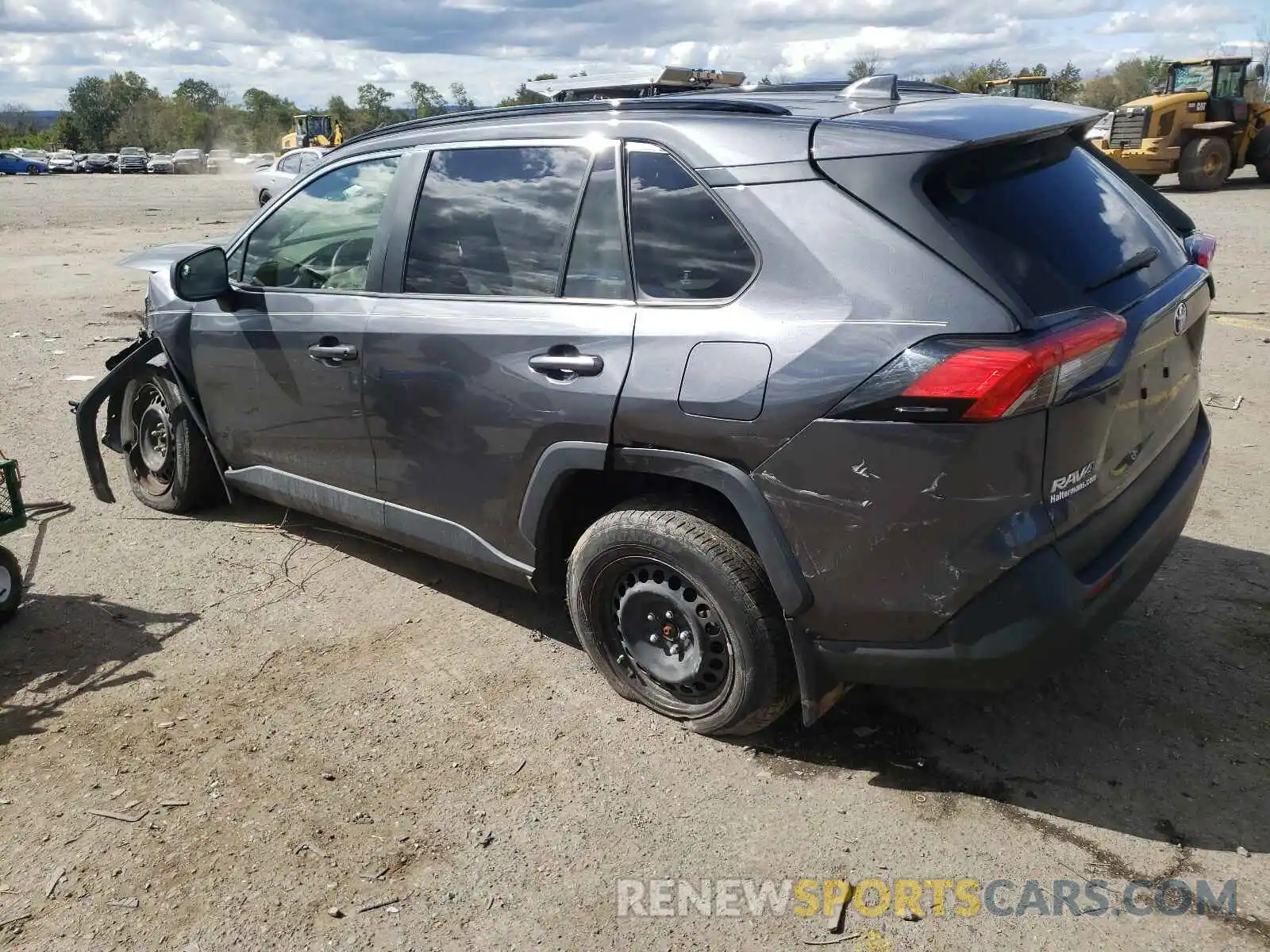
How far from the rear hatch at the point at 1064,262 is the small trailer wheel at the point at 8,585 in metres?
3.56

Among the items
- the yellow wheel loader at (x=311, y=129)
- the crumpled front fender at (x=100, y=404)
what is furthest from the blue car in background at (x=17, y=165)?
the crumpled front fender at (x=100, y=404)

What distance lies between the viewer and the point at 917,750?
315 centimetres

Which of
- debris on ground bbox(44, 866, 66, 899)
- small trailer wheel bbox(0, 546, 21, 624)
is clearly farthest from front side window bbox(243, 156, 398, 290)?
debris on ground bbox(44, 866, 66, 899)

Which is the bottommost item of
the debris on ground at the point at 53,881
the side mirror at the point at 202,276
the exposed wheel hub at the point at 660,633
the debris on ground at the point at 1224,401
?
the debris on ground at the point at 53,881

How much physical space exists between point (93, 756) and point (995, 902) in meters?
2.75

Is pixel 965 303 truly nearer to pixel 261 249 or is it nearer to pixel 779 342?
pixel 779 342

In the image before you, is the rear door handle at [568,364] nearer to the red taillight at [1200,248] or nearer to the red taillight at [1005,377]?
the red taillight at [1005,377]

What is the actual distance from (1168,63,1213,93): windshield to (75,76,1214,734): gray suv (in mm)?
20984

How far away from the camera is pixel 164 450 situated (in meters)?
5.20

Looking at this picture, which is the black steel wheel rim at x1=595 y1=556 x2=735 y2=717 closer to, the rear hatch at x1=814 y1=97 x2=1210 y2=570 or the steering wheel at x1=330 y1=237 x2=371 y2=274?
the rear hatch at x1=814 y1=97 x2=1210 y2=570

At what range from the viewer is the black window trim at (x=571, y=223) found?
3.17m

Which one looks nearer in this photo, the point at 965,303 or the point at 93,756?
the point at 965,303

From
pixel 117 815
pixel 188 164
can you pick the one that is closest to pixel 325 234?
pixel 117 815

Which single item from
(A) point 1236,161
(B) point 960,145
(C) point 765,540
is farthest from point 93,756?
(A) point 1236,161
